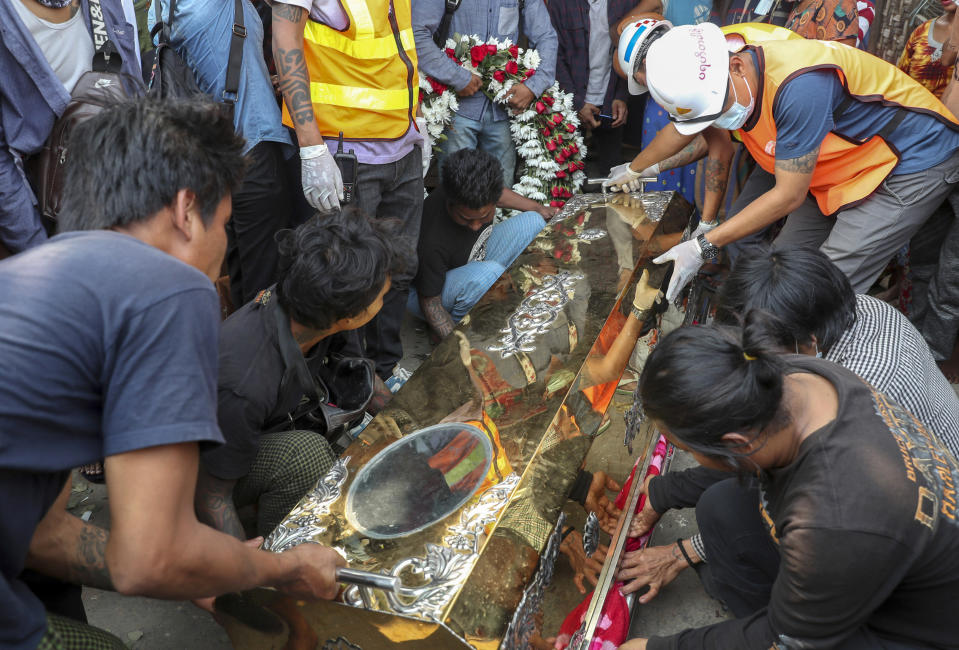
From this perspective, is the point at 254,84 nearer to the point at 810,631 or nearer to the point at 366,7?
the point at 366,7

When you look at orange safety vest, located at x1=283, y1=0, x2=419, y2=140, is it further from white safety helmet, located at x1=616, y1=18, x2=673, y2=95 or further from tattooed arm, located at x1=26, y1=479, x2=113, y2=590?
tattooed arm, located at x1=26, y1=479, x2=113, y2=590

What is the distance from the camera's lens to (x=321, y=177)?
2658 mm

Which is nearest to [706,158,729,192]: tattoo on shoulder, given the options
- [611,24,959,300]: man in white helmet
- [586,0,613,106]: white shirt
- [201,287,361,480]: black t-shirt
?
[611,24,959,300]: man in white helmet

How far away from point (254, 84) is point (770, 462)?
7.61 feet

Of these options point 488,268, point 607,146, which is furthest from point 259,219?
point 607,146

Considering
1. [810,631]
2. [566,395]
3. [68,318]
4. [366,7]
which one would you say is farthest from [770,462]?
[366,7]

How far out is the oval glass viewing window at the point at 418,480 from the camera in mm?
1718

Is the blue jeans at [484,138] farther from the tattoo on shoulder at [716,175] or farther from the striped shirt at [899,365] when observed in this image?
the striped shirt at [899,365]

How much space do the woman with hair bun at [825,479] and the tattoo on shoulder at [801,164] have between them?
1.26m

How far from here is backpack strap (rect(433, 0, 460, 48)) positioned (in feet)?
11.9

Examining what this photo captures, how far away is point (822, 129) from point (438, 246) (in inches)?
64.5

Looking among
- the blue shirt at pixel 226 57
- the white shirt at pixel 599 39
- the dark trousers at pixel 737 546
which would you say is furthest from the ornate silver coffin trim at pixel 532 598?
the white shirt at pixel 599 39

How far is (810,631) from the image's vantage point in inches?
55.1

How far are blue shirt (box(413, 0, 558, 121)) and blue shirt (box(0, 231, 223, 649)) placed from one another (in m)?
2.85
